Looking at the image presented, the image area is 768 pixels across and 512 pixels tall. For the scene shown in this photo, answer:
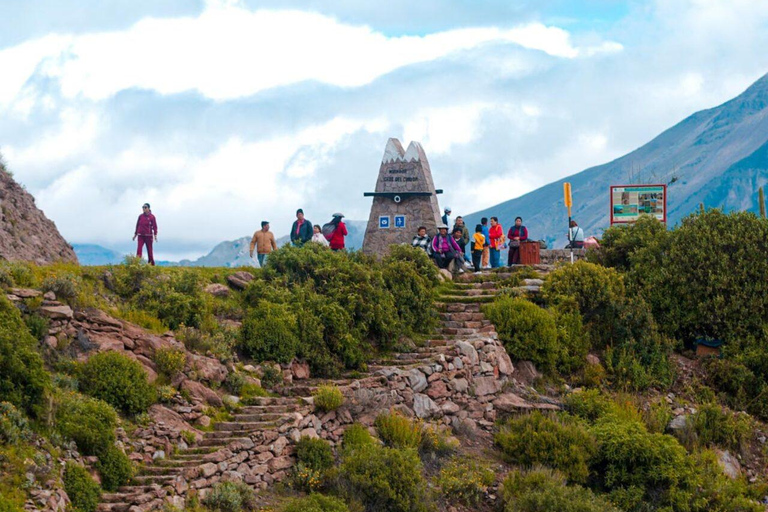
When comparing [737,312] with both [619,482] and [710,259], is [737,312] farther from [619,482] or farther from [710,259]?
[619,482]

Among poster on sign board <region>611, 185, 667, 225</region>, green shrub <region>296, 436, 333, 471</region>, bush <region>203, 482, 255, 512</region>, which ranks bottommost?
bush <region>203, 482, 255, 512</region>

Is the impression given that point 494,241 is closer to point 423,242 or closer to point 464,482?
point 423,242

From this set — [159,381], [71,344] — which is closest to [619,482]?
[159,381]

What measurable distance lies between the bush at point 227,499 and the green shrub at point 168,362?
2.86 m

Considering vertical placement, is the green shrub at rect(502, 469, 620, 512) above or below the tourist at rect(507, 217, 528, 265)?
below

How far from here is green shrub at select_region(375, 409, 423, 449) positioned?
21969mm

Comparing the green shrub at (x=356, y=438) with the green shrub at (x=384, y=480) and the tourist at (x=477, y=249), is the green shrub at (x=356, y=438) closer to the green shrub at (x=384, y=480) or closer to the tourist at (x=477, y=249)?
the green shrub at (x=384, y=480)

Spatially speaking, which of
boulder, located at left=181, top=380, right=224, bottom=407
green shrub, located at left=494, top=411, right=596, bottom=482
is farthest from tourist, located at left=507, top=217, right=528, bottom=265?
boulder, located at left=181, top=380, right=224, bottom=407

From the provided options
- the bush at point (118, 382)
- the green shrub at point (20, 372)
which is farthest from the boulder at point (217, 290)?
the green shrub at point (20, 372)

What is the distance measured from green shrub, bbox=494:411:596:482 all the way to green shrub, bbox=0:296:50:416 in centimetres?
1067

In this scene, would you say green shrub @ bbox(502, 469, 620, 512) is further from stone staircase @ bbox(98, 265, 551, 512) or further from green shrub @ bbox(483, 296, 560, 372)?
green shrub @ bbox(483, 296, 560, 372)

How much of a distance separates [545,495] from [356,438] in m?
4.02

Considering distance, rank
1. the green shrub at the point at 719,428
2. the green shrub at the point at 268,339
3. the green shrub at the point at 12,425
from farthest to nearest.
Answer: the green shrub at the point at 719,428
the green shrub at the point at 268,339
the green shrub at the point at 12,425

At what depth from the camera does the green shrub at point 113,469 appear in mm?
17312
